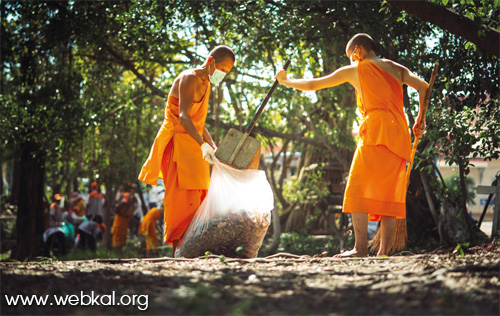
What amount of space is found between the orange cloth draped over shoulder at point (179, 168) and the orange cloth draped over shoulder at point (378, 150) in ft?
4.86

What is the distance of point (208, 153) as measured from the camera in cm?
568

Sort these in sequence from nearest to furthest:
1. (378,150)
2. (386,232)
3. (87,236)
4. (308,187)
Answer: (378,150) → (386,232) → (308,187) → (87,236)

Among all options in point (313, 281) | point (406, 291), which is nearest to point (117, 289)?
point (313, 281)

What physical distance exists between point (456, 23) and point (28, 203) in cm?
932

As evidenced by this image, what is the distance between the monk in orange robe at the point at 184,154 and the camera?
5.91 m

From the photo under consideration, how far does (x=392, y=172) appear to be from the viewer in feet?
17.7

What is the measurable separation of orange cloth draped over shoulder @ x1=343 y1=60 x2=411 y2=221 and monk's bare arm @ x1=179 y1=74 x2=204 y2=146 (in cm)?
147

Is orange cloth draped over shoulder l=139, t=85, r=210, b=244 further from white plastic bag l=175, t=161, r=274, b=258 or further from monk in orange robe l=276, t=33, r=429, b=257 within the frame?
monk in orange robe l=276, t=33, r=429, b=257

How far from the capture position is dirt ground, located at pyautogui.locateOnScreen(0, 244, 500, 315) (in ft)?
8.64

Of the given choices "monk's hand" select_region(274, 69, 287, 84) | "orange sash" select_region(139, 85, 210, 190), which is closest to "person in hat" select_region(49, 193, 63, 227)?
"orange sash" select_region(139, 85, 210, 190)

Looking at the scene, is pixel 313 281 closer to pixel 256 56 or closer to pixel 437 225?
pixel 437 225

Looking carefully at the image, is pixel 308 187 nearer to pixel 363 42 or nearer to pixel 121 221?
pixel 121 221

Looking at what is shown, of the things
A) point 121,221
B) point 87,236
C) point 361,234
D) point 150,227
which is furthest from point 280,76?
point 121,221

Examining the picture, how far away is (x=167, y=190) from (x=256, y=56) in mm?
4907
